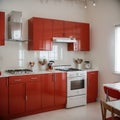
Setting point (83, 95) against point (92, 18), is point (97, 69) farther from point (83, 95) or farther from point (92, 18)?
point (92, 18)

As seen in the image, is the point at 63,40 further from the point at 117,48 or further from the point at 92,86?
the point at 92,86

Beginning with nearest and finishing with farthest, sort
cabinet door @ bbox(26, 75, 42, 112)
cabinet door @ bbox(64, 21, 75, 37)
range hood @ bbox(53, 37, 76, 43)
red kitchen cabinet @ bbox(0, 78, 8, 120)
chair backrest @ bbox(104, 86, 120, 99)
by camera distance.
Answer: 1. chair backrest @ bbox(104, 86, 120, 99)
2. red kitchen cabinet @ bbox(0, 78, 8, 120)
3. cabinet door @ bbox(26, 75, 42, 112)
4. range hood @ bbox(53, 37, 76, 43)
5. cabinet door @ bbox(64, 21, 75, 37)

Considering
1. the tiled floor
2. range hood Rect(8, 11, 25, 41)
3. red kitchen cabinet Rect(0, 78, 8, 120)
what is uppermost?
range hood Rect(8, 11, 25, 41)

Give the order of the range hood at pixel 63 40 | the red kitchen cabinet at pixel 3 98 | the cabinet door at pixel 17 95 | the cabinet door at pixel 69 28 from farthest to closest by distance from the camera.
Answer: the cabinet door at pixel 69 28 → the range hood at pixel 63 40 → the cabinet door at pixel 17 95 → the red kitchen cabinet at pixel 3 98

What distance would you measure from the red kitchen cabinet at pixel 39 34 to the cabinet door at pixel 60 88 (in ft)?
2.61

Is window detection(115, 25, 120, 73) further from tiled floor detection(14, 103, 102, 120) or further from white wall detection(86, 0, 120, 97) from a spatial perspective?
tiled floor detection(14, 103, 102, 120)

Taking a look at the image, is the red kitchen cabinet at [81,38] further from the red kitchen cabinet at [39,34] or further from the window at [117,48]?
the window at [117,48]

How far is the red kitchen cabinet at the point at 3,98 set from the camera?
3.60 m

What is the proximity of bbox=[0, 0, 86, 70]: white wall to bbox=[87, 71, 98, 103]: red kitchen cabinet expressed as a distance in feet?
2.45

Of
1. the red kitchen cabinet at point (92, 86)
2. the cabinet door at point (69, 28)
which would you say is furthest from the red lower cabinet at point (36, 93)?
the cabinet door at point (69, 28)

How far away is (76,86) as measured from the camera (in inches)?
180

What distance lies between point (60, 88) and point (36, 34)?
4.81 ft

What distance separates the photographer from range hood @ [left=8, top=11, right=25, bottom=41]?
161 inches

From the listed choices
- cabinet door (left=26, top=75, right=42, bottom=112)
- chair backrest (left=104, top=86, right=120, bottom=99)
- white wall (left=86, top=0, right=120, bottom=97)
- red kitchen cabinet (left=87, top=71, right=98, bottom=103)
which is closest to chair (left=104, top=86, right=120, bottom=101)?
chair backrest (left=104, top=86, right=120, bottom=99)
